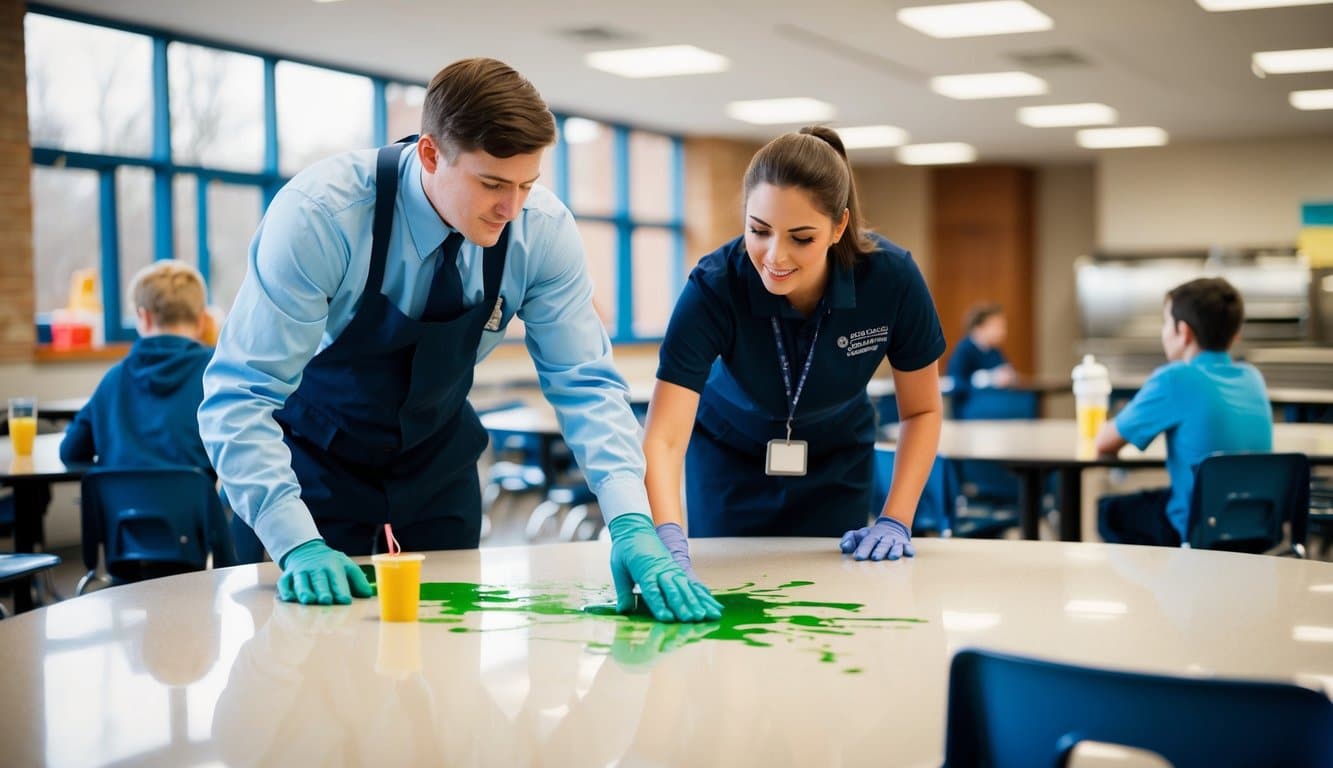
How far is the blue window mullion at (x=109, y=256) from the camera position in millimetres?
6754

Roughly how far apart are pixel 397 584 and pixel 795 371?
98 centimetres

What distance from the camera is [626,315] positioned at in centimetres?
1098

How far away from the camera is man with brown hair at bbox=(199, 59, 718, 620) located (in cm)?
173

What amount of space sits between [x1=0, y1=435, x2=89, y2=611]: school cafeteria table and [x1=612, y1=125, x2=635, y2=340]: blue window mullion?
706 cm

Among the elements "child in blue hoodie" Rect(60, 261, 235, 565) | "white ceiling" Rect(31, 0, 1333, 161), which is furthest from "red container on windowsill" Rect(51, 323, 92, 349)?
"child in blue hoodie" Rect(60, 261, 235, 565)

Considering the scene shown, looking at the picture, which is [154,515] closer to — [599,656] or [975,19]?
[599,656]

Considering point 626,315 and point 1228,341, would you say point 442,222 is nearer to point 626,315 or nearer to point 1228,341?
point 1228,341

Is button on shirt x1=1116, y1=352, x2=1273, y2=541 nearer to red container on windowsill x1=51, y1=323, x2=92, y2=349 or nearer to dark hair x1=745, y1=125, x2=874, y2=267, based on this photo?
dark hair x1=745, y1=125, x2=874, y2=267

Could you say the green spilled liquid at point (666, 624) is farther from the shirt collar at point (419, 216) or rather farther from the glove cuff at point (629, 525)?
the shirt collar at point (419, 216)

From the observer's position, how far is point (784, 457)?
7.63 ft

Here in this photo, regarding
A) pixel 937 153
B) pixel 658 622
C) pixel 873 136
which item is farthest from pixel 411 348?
pixel 937 153

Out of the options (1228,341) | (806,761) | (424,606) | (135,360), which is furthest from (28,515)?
(1228,341)

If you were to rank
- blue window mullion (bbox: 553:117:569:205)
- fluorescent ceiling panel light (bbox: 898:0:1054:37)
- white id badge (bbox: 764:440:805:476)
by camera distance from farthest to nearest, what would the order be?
blue window mullion (bbox: 553:117:569:205) → fluorescent ceiling panel light (bbox: 898:0:1054:37) → white id badge (bbox: 764:440:805:476)

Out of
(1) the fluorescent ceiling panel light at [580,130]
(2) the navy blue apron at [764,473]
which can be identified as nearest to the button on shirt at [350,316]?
(2) the navy blue apron at [764,473]
